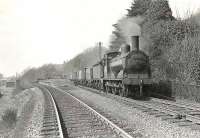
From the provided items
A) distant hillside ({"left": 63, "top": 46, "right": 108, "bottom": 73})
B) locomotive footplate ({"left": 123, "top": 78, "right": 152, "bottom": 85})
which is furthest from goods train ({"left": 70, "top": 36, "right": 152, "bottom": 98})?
distant hillside ({"left": 63, "top": 46, "right": 108, "bottom": 73})

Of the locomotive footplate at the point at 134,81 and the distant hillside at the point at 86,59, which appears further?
the distant hillside at the point at 86,59

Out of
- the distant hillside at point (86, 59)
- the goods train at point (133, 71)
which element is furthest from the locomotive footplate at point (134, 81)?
the distant hillside at point (86, 59)

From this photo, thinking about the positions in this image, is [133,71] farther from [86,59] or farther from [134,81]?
[86,59]

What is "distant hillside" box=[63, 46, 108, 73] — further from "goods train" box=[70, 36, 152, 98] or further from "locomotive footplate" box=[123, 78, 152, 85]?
"locomotive footplate" box=[123, 78, 152, 85]

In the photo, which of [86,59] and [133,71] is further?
[86,59]

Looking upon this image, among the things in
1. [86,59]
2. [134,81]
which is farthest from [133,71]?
[86,59]

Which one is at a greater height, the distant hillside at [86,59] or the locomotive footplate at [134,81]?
the distant hillside at [86,59]

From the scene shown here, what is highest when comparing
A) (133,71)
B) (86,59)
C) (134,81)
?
(86,59)

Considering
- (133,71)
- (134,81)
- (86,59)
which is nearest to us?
(134,81)

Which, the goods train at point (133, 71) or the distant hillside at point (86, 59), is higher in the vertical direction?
the distant hillside at point (86, 59)

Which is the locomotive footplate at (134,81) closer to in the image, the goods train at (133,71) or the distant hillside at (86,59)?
the goods train at (133,71)

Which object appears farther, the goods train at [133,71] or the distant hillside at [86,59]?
the distant hillside at [86,59]

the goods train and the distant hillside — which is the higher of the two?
the distant hillside

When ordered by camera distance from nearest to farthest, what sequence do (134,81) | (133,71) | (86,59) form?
(134,81), (133,71), (86,59)
